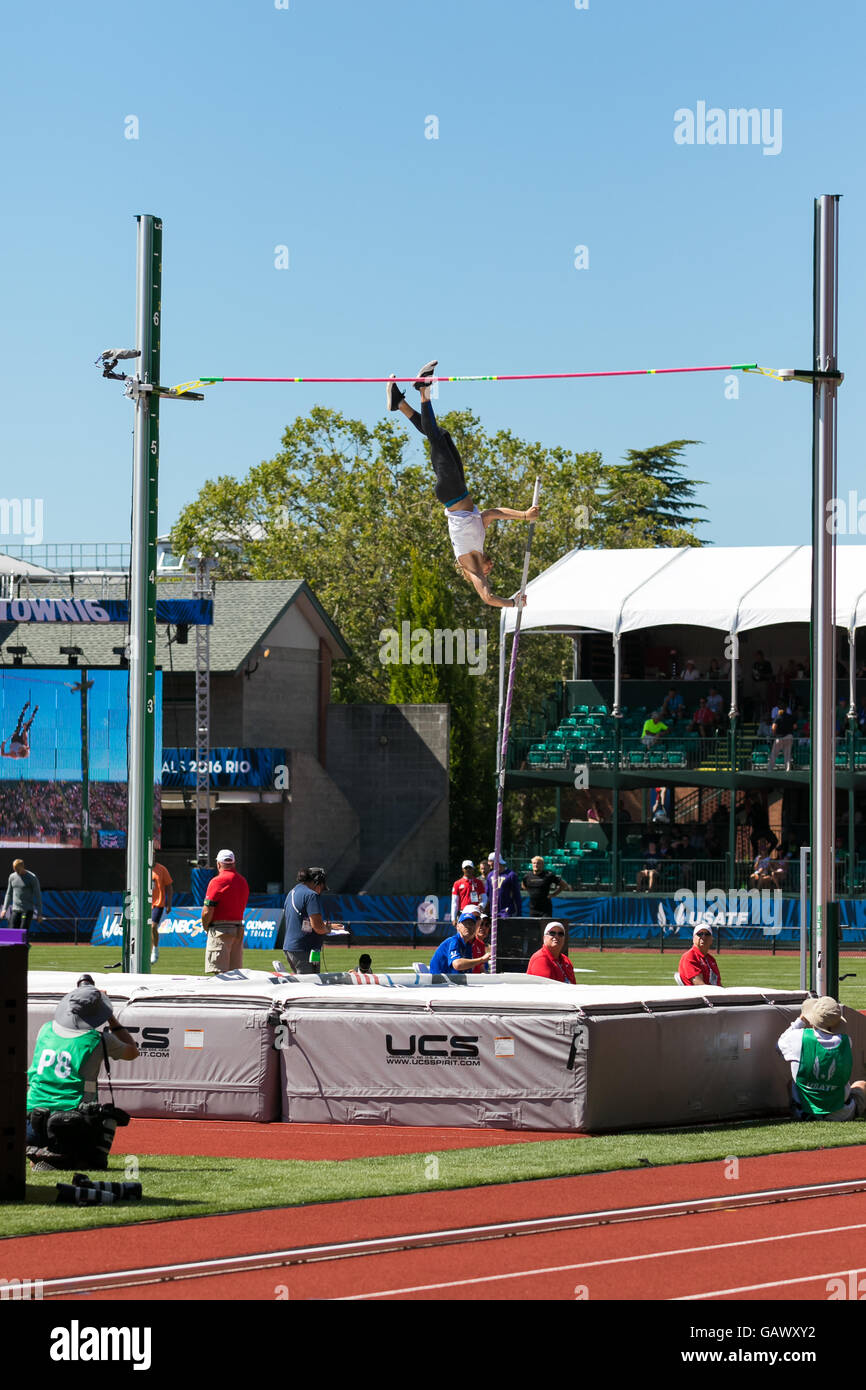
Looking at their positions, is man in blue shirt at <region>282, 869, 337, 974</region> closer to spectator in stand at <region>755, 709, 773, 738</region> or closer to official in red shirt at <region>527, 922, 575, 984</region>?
official in red shirt at <region>527, 922, 575, 984</region>

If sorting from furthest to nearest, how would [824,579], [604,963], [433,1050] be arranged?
[604,963] < [824,579] < [433,1050]

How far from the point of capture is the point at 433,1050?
14.7m

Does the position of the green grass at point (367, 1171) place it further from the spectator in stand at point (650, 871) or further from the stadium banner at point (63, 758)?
the stadium banner at point (63, 758)

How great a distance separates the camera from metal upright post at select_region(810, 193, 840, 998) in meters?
16.6

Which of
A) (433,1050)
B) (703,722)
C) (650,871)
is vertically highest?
(703,722)

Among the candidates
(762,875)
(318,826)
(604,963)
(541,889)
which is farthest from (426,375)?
(318,826)

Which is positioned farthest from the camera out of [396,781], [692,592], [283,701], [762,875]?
[396,781]

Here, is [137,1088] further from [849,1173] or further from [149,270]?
[149,270]

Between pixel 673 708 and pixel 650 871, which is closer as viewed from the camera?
pixel 650 871

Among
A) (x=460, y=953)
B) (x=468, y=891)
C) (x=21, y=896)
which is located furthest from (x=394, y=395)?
(x=21, y=896)

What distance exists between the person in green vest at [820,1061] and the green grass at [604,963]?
1042cm

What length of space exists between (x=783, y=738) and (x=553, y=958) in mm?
28742

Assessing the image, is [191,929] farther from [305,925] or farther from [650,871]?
[305,925]

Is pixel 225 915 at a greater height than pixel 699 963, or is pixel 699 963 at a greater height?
pixel 225 915
